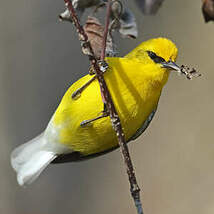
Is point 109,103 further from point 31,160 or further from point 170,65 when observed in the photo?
point 31,160

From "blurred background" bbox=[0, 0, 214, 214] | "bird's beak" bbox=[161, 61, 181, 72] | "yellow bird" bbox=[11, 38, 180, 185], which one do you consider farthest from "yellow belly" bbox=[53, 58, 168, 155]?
"blurred background" bbox=[0, 0, 214, 214]

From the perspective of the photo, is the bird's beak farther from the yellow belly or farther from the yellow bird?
the yellow belly

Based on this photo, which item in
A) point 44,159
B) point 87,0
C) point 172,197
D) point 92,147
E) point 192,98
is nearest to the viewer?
point 87,0

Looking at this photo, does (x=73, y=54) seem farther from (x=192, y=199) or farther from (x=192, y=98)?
(x=192, y=199)

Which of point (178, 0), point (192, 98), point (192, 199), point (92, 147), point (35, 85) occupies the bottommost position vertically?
point (192, 199)

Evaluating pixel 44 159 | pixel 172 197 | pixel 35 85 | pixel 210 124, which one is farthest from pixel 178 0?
pixel 44 159

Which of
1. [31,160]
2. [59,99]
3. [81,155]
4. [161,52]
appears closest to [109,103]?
[161,52]
